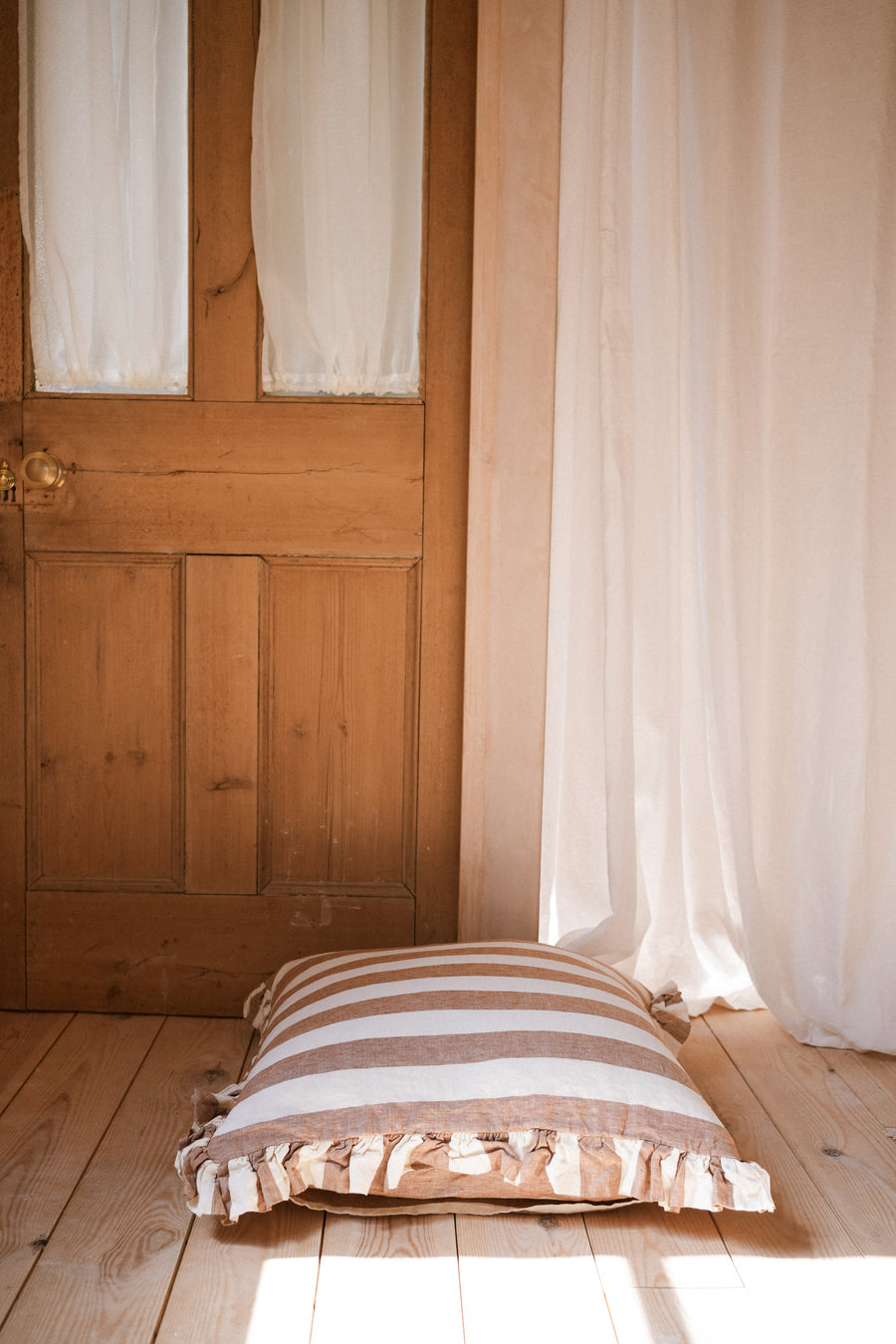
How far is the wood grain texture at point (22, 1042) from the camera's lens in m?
1.84

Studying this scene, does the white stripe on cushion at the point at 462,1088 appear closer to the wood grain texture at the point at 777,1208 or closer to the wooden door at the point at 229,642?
the wood grain texture at the point at 777,1208

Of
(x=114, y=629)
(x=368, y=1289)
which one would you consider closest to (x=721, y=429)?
(x=114, y=629)

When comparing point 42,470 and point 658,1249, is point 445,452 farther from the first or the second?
point 658,1249

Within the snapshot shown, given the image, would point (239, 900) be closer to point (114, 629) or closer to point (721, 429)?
point (114, 629)

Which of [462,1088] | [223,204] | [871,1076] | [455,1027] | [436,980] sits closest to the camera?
[462,1088]

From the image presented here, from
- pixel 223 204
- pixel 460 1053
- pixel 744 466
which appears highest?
pixel 223 204

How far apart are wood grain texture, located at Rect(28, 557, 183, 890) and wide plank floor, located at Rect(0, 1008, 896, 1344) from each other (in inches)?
19.6

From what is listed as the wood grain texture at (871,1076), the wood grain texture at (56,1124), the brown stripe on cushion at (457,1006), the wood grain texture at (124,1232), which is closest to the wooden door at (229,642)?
the wood grain texture at (56,1124)

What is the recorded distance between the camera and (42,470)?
2047 mm

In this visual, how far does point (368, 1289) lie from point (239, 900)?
0.93 m

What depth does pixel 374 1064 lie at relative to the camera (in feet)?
4.78

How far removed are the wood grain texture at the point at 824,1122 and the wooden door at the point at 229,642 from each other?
0.60 meters

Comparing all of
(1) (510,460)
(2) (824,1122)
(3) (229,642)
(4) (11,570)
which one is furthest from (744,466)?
(4) (11,570)

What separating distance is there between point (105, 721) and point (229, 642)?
29 centimetres
